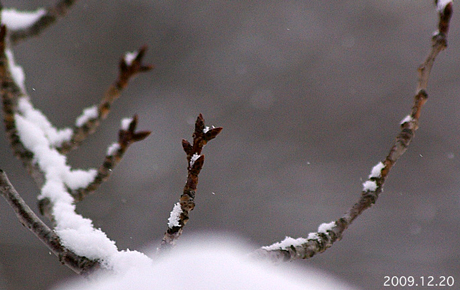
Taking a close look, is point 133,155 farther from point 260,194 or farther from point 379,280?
point 379,280

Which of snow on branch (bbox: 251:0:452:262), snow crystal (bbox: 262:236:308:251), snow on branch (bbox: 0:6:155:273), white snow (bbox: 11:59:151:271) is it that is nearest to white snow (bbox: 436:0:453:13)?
snow on branch (bbox: 251:0:452:262)

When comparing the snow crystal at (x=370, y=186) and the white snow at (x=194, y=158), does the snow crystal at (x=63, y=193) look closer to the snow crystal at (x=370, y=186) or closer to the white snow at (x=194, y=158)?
the white snow at (x=194, y=158)

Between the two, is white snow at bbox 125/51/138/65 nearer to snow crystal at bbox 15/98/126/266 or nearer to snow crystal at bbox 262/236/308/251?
snow crystal at bbox 15/98/126/266

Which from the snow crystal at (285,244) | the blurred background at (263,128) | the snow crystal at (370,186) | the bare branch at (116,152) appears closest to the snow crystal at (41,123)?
the bare branch at (116,152)

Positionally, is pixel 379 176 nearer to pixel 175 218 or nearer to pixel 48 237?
pixel 175 218

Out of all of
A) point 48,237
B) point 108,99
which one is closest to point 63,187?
point 48,237
